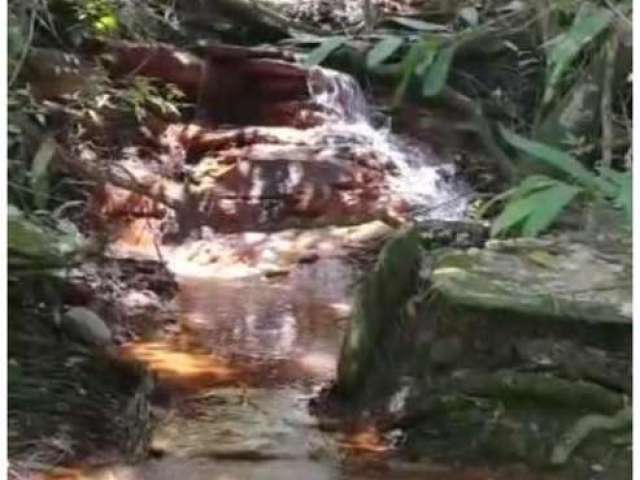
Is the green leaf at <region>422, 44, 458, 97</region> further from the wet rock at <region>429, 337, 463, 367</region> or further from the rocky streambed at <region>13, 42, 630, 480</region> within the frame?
the wet rock at <region>429, 337, 463, 367</region>

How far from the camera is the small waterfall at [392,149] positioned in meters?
5.93

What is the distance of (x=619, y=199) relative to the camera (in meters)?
1.19

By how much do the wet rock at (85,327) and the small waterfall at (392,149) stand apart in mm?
2501

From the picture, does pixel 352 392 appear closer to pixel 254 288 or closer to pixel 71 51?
pixel 254 288

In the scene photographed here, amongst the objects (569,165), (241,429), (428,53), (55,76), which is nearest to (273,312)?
(55,76)

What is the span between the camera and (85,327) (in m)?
3.21

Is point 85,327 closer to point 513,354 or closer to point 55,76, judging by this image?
point 513,354

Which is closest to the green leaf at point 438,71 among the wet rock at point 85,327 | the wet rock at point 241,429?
the wet rock at point 241,429

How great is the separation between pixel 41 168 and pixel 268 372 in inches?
33.0

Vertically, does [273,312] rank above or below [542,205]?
below

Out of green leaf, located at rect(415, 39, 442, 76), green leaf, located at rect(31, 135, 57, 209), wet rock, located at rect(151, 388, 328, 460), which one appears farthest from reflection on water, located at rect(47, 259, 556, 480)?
green leaf, located at rect(415, 39, 442, 76)

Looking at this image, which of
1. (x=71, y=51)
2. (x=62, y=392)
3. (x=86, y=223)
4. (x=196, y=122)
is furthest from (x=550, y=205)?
(x=196, y=122)

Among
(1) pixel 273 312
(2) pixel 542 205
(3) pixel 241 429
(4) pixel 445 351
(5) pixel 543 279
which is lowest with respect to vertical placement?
(1) pixel 273 312

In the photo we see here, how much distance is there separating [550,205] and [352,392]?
74.2 inches
